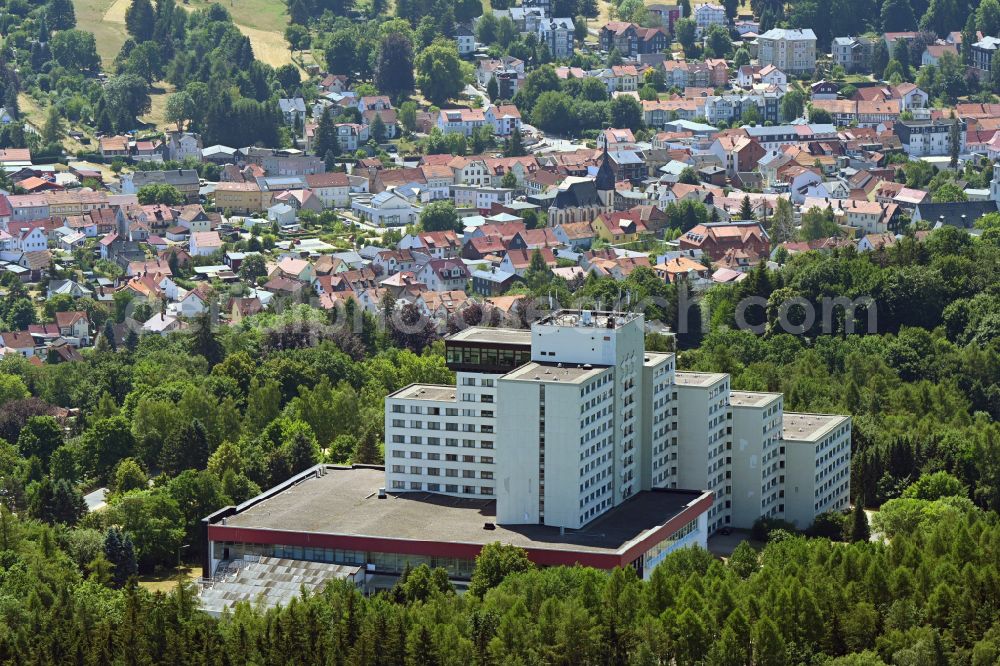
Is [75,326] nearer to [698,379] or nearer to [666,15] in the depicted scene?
[698,379]

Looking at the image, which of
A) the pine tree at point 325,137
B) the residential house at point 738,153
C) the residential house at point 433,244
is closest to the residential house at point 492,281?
the residential house at point 433,244

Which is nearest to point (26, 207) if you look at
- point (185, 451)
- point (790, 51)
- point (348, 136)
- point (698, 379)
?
point (348, 136)

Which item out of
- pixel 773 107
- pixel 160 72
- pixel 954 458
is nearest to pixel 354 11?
pixel 160 72

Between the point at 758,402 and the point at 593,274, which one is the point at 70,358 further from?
the point at 758,402

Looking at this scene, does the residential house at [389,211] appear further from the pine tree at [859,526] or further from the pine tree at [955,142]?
the pine tree at [859,526]

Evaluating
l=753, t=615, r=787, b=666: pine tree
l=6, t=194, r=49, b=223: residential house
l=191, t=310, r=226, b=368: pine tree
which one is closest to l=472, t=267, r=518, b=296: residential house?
l=191, t=310, r=226, b=368: pine tree
